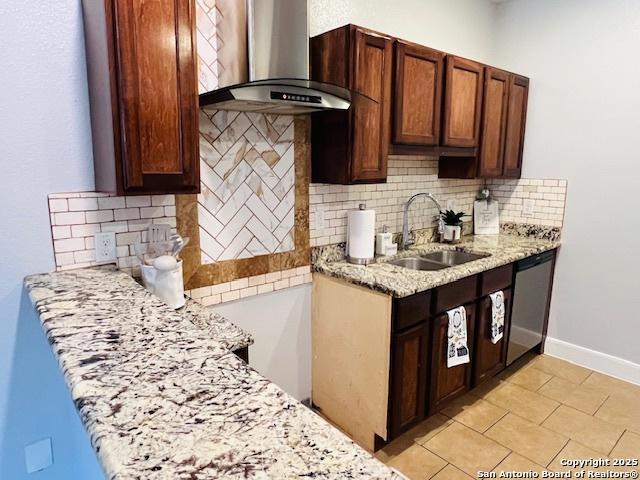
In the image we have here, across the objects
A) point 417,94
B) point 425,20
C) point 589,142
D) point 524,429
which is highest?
point 425,20

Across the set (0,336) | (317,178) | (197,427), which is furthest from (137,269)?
(197,427)

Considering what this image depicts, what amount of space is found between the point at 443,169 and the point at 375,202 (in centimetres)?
79

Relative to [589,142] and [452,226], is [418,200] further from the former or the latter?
[589,142]

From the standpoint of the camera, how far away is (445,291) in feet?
7.63

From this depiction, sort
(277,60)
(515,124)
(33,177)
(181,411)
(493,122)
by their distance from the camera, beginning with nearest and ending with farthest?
(181,411) < (33,177) < (277,60) < (493,122) < (515,124)

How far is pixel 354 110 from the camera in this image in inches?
84.8


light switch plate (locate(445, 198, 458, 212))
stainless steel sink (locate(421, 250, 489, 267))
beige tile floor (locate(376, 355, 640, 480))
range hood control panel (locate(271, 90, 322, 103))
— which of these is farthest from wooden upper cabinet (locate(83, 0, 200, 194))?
Result: light switch plate (locate(445, 198, 458, 212))

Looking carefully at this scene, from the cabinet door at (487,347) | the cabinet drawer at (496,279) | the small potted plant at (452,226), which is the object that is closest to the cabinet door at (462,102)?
the small potted plant at (452,226)

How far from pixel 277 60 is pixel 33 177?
1.16 m

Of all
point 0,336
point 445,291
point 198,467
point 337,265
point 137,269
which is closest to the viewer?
point 198,467

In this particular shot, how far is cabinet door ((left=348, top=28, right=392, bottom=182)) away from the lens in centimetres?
213

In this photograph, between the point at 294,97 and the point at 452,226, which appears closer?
the point at 294,97

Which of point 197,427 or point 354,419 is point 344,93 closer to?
point 197,427

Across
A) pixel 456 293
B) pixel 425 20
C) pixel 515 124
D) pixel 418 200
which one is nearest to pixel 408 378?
pixel 456 293
